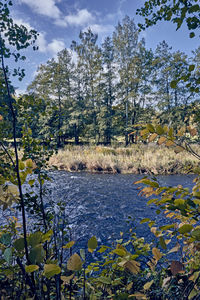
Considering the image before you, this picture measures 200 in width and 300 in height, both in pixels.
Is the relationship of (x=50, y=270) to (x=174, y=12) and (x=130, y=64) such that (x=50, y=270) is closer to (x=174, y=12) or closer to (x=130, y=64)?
(x=174, y=12)

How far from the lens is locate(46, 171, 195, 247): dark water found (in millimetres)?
3926

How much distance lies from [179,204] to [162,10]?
114 cm

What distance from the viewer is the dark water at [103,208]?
3.93 m

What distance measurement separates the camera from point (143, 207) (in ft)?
17.4

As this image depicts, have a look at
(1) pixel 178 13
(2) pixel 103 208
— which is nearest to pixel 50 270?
(1) pixel 178 13

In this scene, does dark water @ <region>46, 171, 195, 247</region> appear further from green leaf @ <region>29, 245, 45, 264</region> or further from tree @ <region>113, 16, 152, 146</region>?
tree @ <region>113, 16, 152, 146</region>

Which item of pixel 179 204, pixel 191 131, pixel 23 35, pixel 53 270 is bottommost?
pixel 53 270

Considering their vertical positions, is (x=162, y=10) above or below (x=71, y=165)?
above

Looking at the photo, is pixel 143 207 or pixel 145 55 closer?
pixel 143 207

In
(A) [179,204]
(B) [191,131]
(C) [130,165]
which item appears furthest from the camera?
(C) [130,165]

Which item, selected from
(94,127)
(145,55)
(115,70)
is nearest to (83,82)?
(115,70)

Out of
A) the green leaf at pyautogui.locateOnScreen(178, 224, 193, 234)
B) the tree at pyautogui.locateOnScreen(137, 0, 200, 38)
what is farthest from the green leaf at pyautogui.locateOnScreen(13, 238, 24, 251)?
the tree at pyautogui.locateOnScreen(137, 0, 200, 38)

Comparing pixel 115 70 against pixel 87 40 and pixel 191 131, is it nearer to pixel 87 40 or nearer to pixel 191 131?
pixel 87 40

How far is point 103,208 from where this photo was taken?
17.6ft
